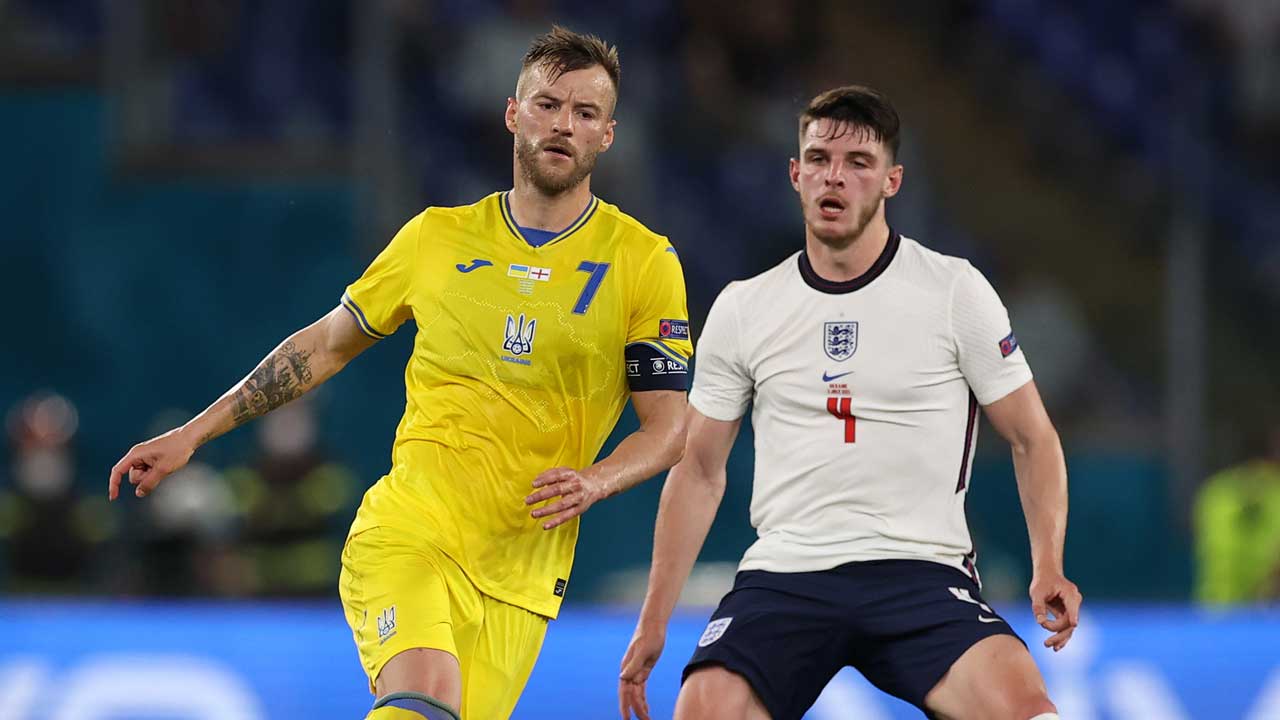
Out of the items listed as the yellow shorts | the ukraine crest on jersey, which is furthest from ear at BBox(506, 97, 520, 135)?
the yellow shorts

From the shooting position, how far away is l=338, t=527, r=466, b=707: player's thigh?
4.50 m

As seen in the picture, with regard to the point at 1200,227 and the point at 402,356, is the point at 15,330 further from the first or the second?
the point at 1200,227

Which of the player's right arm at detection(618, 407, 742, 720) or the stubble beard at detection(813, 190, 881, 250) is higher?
the stubble beard at detection(813, 190, 881, 250)

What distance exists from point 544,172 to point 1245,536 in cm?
634

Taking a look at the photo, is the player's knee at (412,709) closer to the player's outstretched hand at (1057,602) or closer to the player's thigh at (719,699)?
the player's thigh at (719,699)

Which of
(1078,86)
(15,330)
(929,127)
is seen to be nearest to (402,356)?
(15,330)

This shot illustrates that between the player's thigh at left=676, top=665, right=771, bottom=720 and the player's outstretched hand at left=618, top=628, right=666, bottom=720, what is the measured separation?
0.30 metres

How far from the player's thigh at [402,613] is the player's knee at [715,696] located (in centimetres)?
66

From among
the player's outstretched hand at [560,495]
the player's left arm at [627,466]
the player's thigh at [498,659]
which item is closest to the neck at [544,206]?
the player's left arm at [627,466]

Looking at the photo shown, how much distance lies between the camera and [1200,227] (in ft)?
37.2

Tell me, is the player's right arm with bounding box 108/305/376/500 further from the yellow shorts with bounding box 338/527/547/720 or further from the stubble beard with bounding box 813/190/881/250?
the stubble beard with bounding box 813/190/881/250

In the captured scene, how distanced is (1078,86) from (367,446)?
617cm

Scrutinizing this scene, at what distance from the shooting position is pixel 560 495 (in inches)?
176

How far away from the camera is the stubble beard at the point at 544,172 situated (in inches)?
192
